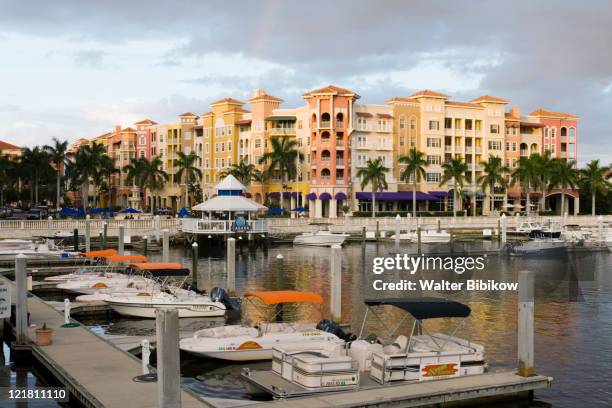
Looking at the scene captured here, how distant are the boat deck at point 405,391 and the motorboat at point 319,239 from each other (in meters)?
60.7

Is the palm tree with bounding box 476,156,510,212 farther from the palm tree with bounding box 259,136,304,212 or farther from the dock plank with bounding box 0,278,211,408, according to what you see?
the dock plank with bounding box 0,278,211,408

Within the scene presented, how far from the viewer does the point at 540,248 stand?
232ft

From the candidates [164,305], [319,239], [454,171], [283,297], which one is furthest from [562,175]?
[283,297]

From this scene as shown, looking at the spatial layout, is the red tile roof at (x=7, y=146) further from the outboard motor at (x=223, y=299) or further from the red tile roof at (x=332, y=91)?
the outboard motor at (x=223, y=299)

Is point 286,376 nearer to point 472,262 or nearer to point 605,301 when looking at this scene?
point 605,301

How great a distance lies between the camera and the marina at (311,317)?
62.8 ft

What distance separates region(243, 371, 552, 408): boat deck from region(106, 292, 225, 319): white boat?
12.6m

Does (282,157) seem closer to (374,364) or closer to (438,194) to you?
(438,194)

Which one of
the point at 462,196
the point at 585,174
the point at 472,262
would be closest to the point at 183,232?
the point at 472,262

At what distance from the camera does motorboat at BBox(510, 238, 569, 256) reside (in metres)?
70.5

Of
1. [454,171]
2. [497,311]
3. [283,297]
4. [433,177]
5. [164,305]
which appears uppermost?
[454,171]

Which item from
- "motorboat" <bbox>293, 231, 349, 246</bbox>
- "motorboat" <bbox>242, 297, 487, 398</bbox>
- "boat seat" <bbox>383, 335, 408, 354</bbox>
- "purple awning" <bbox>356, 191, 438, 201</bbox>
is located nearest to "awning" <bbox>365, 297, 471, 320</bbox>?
"motorboat" <bbox>242, 297, 487, 398</bbox>

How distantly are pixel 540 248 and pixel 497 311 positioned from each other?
35.5 meters

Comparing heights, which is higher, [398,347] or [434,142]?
[434,142]
